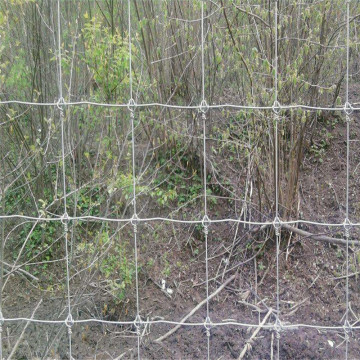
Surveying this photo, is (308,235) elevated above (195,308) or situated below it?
above

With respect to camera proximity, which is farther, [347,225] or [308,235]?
[308,235]

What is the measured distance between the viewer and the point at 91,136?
135 inches

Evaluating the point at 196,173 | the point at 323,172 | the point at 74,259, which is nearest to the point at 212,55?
the point at 196,173

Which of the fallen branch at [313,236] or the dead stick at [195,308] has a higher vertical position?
the fallen branch at [313,236]

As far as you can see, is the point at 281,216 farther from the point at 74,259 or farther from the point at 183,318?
the point at 74,259

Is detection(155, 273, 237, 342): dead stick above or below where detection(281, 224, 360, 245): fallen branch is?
below

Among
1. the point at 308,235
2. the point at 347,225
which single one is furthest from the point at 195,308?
the point at 347,225

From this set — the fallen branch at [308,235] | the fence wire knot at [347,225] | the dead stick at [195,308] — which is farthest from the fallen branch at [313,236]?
the fence wire knot at [347,225]

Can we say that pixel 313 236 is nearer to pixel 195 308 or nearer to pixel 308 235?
pixel 308 235

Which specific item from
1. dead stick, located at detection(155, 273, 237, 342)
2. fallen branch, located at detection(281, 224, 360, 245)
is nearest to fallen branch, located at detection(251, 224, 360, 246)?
fallen branch, located at detection(281, 224, 360, 245)

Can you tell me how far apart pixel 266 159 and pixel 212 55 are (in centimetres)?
86

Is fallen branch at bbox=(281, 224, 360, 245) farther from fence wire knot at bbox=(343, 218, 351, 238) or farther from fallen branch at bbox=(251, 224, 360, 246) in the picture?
fence wire knot at bbox=(343, 218, 351, 238)

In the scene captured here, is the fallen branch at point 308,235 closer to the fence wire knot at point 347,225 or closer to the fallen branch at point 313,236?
the fallen branch at point 313,236

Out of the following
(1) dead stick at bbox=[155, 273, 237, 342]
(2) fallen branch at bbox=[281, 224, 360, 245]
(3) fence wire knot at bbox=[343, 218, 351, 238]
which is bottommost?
(1) dead stick at bbox=[155, 273, 237, 342]
